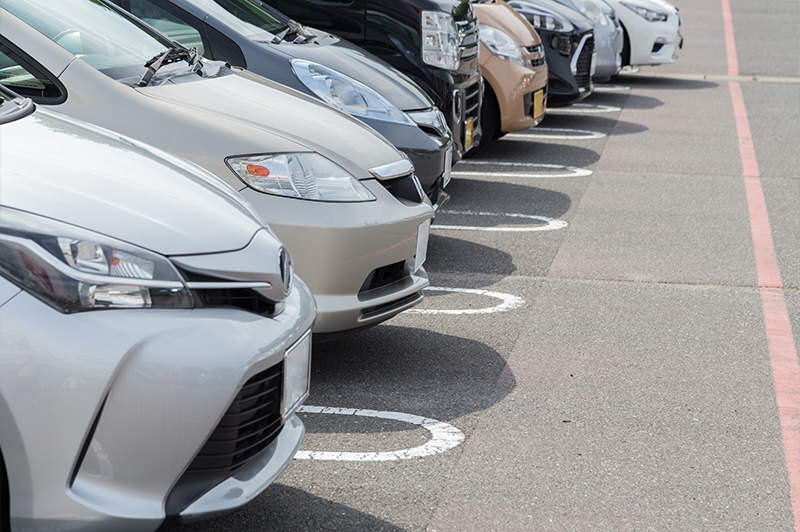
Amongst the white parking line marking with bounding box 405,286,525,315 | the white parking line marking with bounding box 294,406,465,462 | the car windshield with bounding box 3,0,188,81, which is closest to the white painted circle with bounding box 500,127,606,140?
the white parking line marking with bounding box 405,286,525,315

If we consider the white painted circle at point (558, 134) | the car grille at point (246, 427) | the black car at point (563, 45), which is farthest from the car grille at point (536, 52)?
the car grille at point (246, 427)

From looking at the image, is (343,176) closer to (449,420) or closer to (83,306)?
(449,420)

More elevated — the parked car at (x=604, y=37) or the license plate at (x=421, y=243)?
the license plate at (x=421, y=243)

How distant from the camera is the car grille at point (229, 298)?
6.72 feet

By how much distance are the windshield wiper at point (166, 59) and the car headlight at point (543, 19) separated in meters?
5.94

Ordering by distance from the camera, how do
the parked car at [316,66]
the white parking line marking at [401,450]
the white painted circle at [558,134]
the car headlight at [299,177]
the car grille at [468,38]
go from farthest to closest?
the white painted circle at [558,134] → the car grille at [468,38] → the parked car at [316,66] → the car headlight at [299,177] → the white parking line marking at [401,450]

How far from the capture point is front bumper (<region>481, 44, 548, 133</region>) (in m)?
7.60

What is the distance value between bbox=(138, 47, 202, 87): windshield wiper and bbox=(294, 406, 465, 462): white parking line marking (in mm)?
1379

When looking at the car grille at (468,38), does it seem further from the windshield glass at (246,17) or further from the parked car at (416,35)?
the windshield glass at (246,17)

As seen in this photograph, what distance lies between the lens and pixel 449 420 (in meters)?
3.27

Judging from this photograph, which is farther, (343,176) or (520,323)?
(520,323)

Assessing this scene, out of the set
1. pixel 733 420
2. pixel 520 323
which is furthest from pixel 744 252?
pixel 733 420

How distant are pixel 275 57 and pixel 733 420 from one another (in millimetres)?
2788

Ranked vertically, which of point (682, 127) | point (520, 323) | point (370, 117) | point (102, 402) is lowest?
point (682, 127)
